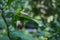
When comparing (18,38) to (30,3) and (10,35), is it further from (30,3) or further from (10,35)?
(30,3)

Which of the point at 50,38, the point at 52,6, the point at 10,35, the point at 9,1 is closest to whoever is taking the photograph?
the point at 9,1

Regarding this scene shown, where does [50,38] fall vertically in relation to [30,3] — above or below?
below

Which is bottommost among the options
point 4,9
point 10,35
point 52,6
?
point 10,35

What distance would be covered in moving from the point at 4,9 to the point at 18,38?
8.5 inches

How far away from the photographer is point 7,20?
5.10ft

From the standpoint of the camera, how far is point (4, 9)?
56.2 inches

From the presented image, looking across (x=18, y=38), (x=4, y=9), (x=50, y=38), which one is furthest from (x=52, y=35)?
(x=4, y=9)

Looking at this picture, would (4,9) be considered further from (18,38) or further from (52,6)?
(52,6)

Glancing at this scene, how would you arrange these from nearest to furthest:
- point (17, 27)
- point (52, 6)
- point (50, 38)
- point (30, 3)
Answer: point (50, 38)
point (17, 27)
point (52, 6)
point (30, 3)

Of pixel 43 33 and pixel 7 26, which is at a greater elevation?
pixel 43 33

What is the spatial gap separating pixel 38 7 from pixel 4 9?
2255mm

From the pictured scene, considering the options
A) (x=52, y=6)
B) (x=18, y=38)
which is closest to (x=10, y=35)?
(x=18, y=38)

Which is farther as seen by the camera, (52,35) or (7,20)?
(52,35)

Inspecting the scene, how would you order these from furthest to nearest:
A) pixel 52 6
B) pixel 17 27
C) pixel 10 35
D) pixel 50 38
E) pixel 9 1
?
pixel 52 6
pixel 17 27
pixel 50 38
pixel 10 35
pixel 9 1
